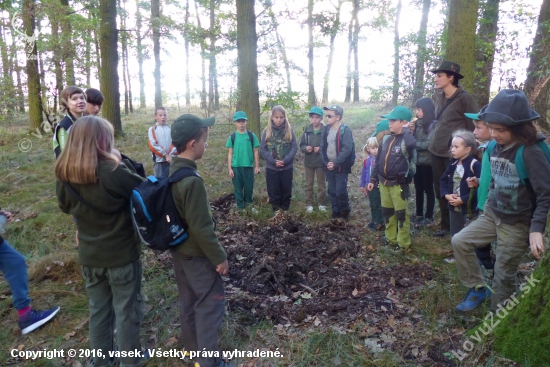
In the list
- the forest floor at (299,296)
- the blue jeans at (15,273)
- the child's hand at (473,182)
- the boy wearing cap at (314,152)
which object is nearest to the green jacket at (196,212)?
the forest floor at (299,296)

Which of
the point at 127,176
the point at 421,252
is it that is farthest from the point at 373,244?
the point at 127,176

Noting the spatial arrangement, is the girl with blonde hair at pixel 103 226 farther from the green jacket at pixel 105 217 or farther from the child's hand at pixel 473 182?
the child's hand at pixel 473 182

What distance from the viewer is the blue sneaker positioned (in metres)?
3.53

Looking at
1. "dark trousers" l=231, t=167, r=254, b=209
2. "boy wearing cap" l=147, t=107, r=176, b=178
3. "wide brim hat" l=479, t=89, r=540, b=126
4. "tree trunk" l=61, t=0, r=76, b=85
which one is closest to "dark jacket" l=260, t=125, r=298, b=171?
"dark trousers" l=231, t=167, r=254, b=209

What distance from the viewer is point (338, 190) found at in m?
6.69

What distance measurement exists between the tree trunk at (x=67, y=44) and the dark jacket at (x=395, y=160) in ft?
36.6

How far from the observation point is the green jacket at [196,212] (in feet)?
8.68

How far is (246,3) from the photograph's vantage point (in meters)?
8.74

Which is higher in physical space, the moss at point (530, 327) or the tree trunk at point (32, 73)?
the tree trunk at point (32, 73)

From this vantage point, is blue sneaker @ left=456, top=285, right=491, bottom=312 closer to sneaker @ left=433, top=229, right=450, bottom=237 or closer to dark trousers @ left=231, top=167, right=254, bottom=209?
sneaker @ left=433, top=229, right=450, bottom=237

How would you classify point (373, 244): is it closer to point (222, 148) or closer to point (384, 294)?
point (384, 294)

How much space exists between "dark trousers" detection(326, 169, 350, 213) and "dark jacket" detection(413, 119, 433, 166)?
1.35 m

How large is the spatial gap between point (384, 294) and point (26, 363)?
3640mm

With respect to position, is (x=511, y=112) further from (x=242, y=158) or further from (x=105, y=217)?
(x=242, y=158)
